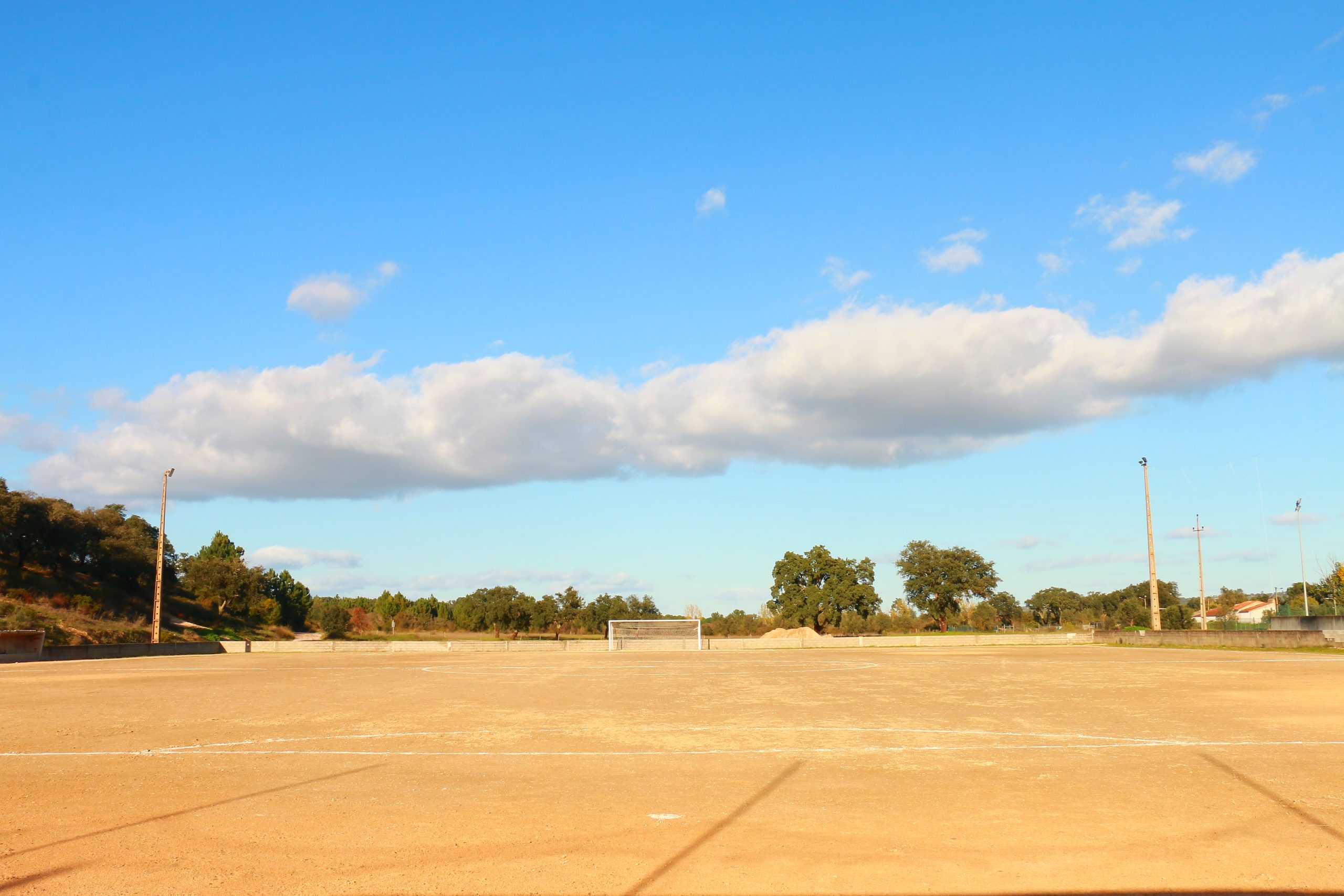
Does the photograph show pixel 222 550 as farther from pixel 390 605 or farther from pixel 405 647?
pixel 405 647

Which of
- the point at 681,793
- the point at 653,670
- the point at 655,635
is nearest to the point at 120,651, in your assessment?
the point at 653,670

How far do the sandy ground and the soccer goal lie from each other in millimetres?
40592

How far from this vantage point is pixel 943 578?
10900cm

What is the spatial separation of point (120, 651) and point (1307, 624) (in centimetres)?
6183

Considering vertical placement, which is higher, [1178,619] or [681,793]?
[681,793]

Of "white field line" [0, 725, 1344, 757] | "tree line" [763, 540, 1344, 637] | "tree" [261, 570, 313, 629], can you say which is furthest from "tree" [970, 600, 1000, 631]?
"white field line" [0, 725, 1344, 757]

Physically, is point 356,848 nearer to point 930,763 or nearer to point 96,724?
point 930,763

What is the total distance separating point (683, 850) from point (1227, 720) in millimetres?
13253

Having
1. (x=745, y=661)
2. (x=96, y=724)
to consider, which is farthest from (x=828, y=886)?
(x=745, y=661)

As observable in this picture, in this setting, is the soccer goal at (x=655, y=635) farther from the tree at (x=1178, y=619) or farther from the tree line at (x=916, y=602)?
the tree at (x=1178, y=619)

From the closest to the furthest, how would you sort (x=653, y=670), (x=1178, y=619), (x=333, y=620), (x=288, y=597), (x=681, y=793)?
(x=681, y=793) → (x=653, y=670) → (x=1178, y=619) → (x=333, y=620) → (x=288, y=597)

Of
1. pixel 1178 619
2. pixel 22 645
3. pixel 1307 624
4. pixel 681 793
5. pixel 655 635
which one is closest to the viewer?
pixel 681 793

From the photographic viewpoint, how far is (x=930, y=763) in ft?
41.1

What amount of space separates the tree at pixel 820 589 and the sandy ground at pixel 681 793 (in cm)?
7245
